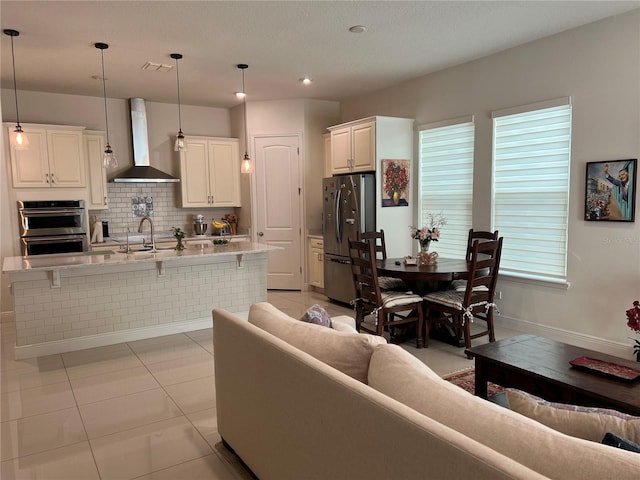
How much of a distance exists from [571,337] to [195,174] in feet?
18.3

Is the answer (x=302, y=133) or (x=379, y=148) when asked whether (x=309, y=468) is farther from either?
(x=302, y=133)

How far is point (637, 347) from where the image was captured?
3693 millimetres

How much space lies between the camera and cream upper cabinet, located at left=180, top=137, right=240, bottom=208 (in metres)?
7.00

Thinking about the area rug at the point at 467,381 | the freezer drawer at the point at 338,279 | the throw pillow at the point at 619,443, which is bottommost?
the area rug at the point at 467,381

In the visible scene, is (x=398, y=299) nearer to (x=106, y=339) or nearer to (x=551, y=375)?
(x=551, y=375)

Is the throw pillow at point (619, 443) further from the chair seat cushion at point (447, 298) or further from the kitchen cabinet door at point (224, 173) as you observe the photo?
the kitchen cabinet door at point (224, 173)

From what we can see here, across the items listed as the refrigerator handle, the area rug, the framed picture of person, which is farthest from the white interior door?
the framed picture of person

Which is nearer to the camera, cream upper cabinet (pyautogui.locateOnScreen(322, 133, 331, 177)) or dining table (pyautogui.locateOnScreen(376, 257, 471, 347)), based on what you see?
dining table (pyautogui.locateOnScreen(376, 257, 471, 347))

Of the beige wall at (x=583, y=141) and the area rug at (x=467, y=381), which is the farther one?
the beige wall at (x=583, y=141)

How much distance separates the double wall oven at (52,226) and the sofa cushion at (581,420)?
5.99 meters

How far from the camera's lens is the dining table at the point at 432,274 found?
409cm

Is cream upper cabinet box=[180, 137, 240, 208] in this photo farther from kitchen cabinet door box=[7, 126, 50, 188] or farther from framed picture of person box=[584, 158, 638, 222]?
framed picture of person box=[584, 158, 638, 222]

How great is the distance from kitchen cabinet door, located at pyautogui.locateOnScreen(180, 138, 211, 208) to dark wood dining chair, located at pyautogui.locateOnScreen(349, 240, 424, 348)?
357 centimetres

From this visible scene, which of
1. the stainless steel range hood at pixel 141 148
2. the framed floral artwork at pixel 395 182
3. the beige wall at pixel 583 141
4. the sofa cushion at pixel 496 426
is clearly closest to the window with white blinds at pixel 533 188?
the beige wall at pixel 583 141
